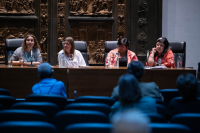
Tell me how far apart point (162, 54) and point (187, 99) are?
7.86 ft

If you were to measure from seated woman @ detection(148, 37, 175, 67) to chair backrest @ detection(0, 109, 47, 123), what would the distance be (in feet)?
9.49

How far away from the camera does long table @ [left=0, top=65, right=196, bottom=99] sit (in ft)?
11.5

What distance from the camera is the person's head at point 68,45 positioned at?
4.29 m

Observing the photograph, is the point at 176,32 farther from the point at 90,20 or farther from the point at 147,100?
the point at 147,100

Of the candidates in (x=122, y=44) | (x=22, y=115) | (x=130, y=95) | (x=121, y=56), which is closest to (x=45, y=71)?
(x=22, y=115)

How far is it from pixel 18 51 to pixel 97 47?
91.8 inches

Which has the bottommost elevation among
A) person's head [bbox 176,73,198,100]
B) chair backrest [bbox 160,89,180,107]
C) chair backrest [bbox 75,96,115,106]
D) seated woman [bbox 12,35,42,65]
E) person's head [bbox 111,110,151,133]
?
chair backrest [bbox 160,89,180,107]

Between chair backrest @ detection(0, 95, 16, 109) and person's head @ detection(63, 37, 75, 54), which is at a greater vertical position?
person's head @ detection(63, 37, 75, 54)

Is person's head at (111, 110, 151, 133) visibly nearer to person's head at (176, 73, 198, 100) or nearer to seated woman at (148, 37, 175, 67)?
person's head at (176, 73, 198, 100)

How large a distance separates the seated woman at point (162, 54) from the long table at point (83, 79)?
2.10 feet

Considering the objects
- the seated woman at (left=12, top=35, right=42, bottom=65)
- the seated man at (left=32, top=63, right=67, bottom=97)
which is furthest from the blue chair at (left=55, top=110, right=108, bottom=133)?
the seated woman at (left=12, top=35, right=42, bottom=65)

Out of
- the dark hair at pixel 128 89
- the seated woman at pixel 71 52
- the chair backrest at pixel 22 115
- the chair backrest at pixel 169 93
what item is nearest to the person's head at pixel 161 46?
the seated woman at pixel 71 52

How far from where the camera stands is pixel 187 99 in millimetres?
1928

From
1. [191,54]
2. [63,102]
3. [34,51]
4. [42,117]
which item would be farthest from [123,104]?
[191,54]
